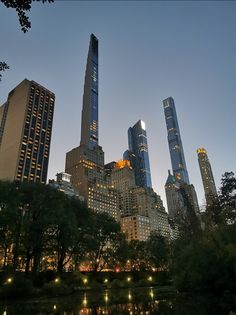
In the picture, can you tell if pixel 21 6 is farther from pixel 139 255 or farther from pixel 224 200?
pixel 139 255

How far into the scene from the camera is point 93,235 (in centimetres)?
6134

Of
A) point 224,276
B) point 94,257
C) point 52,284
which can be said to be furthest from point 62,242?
point 224,276

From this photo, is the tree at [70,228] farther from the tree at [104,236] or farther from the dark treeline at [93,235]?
the tree at [104,236]

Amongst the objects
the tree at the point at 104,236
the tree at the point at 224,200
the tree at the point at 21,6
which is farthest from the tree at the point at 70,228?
the tree at the point at 21,6

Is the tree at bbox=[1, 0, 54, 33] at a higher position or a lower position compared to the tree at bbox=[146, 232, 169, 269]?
lower

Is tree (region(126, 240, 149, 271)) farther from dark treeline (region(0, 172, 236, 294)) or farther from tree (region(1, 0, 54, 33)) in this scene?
tree (region(1, 0, 54, 33))

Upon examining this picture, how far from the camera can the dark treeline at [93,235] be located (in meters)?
29.9

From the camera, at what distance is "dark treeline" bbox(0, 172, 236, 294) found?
29.9 meters

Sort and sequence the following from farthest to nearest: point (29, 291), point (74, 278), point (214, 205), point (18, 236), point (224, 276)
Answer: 1. point (214, 205)
2. point (74, 278)
3. point (18, 236)
4. point (29, 291)
5. point (224, 276)

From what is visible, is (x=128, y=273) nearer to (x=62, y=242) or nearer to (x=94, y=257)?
(x=94, y=257)

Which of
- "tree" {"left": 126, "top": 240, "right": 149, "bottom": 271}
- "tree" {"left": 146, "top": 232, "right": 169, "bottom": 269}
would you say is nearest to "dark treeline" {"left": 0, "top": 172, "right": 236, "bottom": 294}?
"tree" {"left": 146, "top": 232, "right": 169, "bottom": 269}

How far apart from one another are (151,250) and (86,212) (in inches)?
1384

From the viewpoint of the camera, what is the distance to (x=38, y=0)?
715 centimetres

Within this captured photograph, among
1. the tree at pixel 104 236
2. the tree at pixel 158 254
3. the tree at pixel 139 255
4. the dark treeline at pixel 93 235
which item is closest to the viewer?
the dark treeline at pixel 93 235
